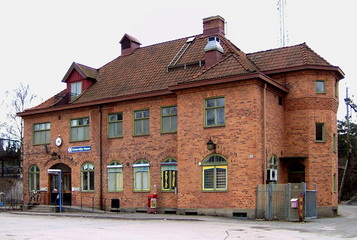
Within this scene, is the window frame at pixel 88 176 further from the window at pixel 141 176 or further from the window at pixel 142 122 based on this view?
the window at pixel 142 122

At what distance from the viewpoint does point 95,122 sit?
2861 centimetres

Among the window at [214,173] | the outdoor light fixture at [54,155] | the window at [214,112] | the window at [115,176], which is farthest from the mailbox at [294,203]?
the outdoor light fixture at [54,155]

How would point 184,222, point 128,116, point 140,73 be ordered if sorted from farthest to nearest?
1. point 140,73
2. point 128,116
3. point 184,222

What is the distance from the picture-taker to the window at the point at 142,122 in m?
26.7

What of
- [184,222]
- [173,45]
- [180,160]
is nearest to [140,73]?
[173,45]

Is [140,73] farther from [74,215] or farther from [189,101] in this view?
[74,215]

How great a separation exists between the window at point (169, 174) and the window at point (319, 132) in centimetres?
729

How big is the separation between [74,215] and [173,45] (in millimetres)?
12075

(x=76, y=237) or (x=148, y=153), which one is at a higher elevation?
(x=148, y=153)

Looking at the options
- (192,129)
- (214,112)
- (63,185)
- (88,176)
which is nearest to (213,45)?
(214,112)

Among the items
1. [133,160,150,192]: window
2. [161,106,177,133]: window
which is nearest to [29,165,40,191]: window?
[133,160,150,192]: window

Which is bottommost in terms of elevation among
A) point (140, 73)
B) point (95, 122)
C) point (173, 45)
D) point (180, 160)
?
point (180, 160)

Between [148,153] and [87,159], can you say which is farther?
[87,159]

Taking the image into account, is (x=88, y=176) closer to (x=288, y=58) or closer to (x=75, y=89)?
(x=75, y=89)
